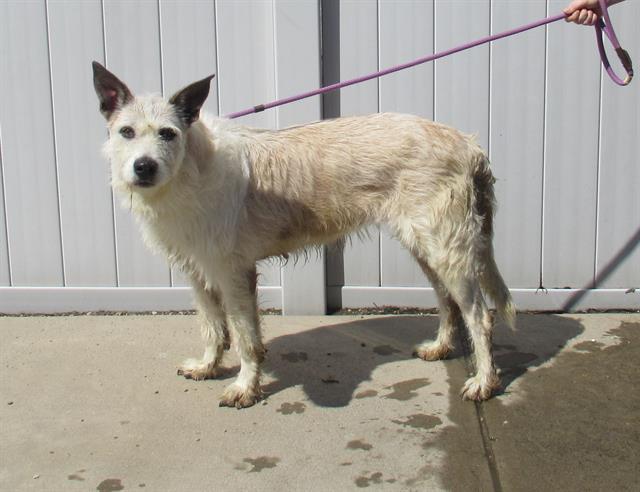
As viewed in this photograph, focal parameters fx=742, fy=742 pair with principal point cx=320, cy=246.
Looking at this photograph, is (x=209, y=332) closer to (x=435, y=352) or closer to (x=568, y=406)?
(x=435, y=352)

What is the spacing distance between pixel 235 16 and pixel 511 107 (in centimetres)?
201

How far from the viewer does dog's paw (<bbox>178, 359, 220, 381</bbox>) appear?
428cm

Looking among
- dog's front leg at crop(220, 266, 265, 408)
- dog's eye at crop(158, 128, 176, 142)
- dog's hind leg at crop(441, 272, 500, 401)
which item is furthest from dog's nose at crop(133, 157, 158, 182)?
dog's hind leg at crop(441, 272, 500, 401)

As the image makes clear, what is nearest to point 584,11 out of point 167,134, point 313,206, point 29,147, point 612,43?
point 612,43

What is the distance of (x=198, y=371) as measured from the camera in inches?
168

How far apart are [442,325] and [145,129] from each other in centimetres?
217

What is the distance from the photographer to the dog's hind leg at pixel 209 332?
13.9 feet

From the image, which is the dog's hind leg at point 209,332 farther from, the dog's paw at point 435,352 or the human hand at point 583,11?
the human hand at point 583,11

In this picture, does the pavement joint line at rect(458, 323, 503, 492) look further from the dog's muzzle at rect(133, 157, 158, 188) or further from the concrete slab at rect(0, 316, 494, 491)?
the dog's muzzle at rect(133, 157, 158, 188)

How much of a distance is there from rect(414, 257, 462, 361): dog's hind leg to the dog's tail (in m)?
0.31

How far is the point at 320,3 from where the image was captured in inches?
197

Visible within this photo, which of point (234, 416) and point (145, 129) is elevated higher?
point (145, 129)

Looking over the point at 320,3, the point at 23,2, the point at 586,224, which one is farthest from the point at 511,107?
the point at 23,2

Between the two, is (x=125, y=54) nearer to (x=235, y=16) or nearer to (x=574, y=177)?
(x=235, y=16)
